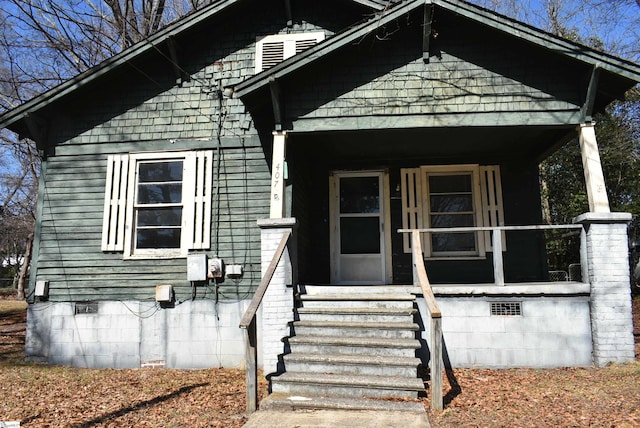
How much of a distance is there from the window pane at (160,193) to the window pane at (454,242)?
4.96 metres

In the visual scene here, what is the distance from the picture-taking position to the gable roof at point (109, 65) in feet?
24.9

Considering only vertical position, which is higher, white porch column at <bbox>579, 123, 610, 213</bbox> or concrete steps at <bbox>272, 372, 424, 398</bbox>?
white porch column at <bbox>579, 123, 610, 213</bbox>

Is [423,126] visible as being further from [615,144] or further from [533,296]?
[615,144]

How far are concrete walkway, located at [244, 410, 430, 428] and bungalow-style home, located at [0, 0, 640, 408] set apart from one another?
715mm

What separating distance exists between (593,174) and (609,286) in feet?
5.20

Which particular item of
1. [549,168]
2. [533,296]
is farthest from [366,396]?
[549,168]

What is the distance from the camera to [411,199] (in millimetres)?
8820

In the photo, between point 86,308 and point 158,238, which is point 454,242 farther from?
point 86,308

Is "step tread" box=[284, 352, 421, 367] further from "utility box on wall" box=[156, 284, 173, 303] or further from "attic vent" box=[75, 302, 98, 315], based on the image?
"attic vent" box=[75, 302, 98, 315]

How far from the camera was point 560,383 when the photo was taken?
554cm

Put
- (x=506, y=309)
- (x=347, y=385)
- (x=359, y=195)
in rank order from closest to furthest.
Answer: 1. (x=347, y=385)
2. (x=506, y=309)
3. (x=359, y=195)

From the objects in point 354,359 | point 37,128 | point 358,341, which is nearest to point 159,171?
point 37,128

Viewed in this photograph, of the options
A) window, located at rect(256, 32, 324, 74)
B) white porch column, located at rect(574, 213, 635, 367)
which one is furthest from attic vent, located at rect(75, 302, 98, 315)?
white porch column, located at rect(574, 213, 635, 367)

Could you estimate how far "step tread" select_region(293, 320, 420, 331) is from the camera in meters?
5.71
